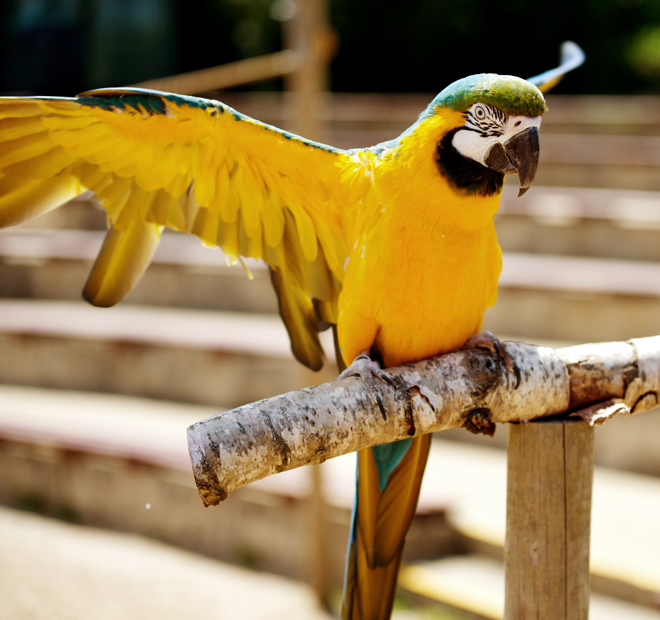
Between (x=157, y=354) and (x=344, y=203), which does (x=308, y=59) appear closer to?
(x=344, y=203)

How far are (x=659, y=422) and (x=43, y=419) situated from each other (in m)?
2.41

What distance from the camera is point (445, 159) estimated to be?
1032 mm

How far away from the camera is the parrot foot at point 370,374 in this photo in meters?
1.04

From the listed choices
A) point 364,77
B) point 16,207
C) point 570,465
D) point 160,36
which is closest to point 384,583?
point 570,465

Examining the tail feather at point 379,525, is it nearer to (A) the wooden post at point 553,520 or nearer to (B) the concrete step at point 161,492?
(A) the wooden post at point 553,520

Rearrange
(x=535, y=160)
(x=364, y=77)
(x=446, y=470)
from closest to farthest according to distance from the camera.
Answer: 1. (x=535, y=160)
2. (x=446, y=470)
3. (x=364, y=77)

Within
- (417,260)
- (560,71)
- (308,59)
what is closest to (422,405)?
(417,260)

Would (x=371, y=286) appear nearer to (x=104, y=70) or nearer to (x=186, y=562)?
(x=186, y=562)

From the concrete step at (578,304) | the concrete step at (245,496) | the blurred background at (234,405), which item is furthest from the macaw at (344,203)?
the concrete step at (578,304)

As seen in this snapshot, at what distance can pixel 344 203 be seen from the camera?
3.82 ft

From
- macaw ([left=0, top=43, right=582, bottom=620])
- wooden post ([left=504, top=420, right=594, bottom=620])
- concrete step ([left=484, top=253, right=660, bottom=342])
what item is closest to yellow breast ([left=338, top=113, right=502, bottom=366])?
macaw ([left=0, top=43, right=582, bottom=620])

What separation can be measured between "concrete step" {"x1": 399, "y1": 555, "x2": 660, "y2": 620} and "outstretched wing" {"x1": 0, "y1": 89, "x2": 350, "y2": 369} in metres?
1.19

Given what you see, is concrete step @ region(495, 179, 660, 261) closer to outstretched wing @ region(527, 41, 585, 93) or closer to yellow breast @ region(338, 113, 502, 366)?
outstretched wing @ region(527, 41, 585, 93)

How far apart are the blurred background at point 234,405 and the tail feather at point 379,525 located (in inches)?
34.9
